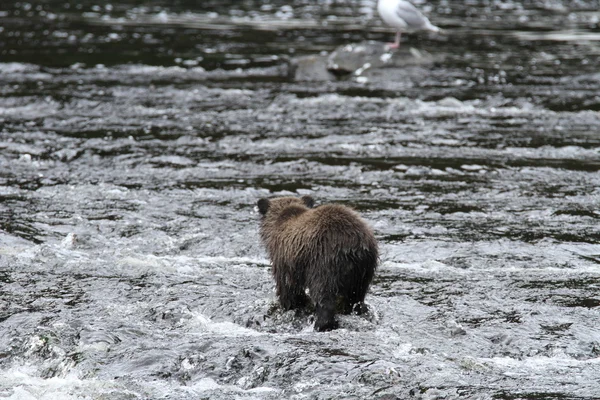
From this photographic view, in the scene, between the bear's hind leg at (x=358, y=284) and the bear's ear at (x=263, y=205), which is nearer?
the bear's hind leg at (x=358, y=284)

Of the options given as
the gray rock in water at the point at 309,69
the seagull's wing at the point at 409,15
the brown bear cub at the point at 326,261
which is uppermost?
the brown bear cub at the point at 326,261

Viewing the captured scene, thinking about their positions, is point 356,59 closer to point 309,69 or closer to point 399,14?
point 309,69

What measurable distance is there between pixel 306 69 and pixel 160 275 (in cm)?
1031

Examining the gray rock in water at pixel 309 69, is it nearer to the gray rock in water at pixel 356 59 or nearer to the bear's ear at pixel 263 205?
the gray rock in water at pixel 356 59

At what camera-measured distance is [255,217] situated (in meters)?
8.83

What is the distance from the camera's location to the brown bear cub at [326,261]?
5.86 m

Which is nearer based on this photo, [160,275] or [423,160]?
[160,275]

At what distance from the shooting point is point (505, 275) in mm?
7180

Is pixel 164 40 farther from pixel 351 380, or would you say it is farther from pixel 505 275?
pixel 351 380

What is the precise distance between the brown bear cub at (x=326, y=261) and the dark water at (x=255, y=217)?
0.67 feet

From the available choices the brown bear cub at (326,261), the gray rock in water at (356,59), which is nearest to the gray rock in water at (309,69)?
the gray rock in water at (356,59)

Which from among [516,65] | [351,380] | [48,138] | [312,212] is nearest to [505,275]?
[312,212]

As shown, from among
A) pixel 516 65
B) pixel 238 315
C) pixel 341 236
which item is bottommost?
pixel 516 65

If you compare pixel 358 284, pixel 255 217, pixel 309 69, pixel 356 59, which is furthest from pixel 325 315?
pixel 356 59
